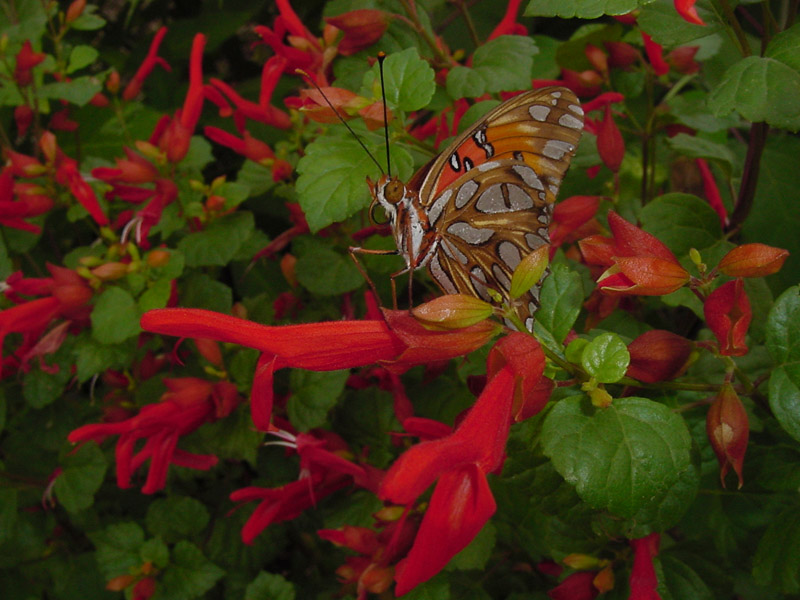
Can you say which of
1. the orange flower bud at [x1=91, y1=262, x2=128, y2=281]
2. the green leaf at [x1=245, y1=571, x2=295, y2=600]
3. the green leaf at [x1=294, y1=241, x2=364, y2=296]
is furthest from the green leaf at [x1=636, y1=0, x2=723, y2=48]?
the green leaf at [x1=245, y1=571, x2=295, y2=600]

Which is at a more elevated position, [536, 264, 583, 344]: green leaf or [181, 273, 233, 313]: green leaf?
[536, 264, 583, 344]: green leaf

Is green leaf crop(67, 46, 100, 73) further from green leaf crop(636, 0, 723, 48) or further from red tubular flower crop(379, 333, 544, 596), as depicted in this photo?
red tubular flower crop(379, 333, 544, 596)

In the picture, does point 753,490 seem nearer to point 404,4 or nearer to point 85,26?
point 404,4

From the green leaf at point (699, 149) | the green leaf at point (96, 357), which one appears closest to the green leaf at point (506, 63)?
the green leaf at point (699, 149)

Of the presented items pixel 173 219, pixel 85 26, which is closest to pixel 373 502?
pixel 173 219

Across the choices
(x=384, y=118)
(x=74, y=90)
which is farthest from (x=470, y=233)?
(x=74, y=90)
